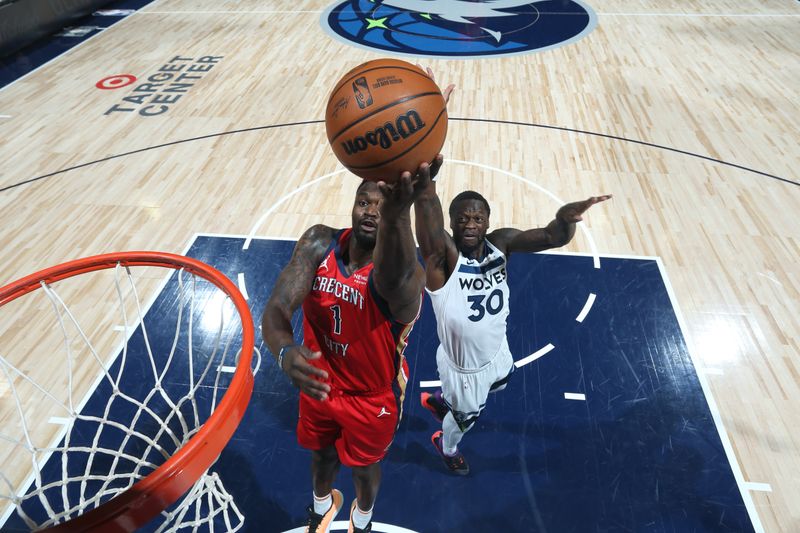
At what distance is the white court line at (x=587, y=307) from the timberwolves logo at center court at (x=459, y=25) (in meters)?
6.18

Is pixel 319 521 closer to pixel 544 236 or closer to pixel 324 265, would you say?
pixel 324 265

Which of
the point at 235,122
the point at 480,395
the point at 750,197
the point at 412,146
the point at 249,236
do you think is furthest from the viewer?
the point at 235,122

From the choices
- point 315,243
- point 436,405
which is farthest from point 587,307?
point 315,243

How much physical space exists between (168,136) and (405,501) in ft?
19.3

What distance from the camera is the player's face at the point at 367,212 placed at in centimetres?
244

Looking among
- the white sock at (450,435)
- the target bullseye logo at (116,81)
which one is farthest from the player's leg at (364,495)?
the target bullseye logo at (116,81)

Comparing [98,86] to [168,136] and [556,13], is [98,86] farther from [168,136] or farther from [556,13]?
[556,13]

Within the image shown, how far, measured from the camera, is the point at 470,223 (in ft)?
9.59

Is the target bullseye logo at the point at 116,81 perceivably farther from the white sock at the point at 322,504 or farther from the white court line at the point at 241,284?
the white sock at the point at 322,504

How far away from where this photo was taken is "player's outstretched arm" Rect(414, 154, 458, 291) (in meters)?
2.70

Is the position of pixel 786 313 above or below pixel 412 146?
below

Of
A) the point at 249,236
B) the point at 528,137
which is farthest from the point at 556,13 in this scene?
the point at 249,236

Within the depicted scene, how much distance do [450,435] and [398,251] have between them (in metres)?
1.77

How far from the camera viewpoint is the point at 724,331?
4383 mm
